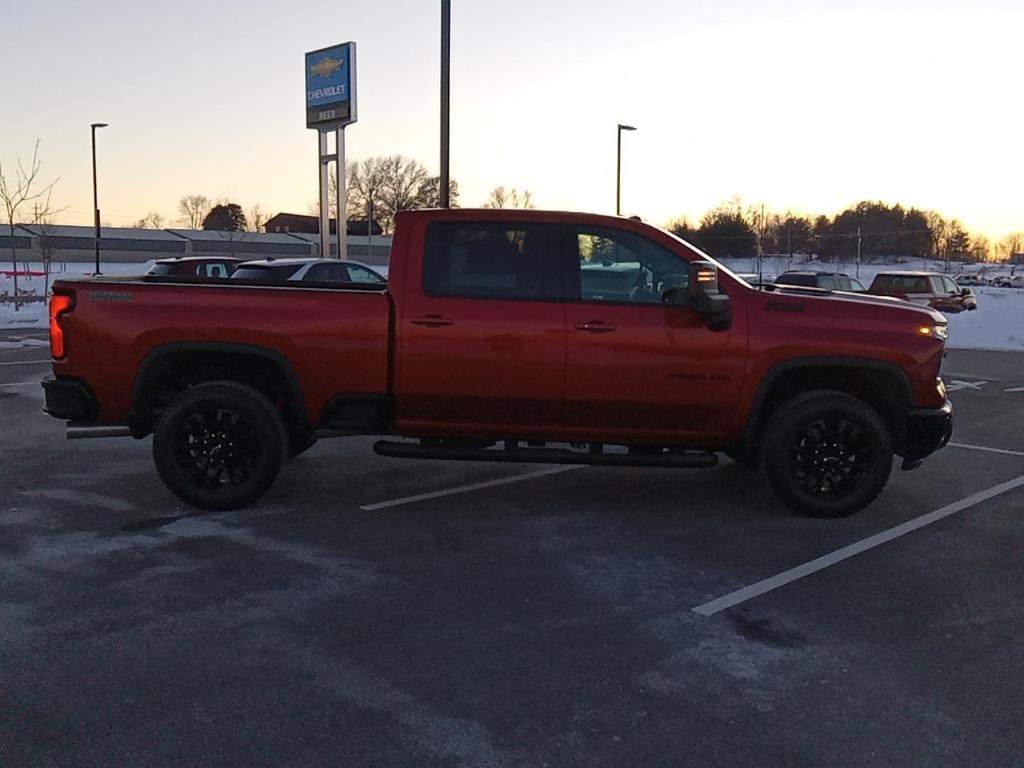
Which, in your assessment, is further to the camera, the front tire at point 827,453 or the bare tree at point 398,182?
the bare tree at point 398,182

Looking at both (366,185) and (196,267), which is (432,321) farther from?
(366,185)

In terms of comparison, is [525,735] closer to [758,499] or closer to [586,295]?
[586,295]

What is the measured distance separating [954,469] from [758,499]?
7.40ft

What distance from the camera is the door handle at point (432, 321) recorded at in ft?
19.5

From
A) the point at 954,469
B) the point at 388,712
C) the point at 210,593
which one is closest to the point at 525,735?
the point at 388,712

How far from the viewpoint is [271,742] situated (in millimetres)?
3256

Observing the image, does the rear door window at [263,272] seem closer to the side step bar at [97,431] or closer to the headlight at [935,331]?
the side step bar at [97,431]

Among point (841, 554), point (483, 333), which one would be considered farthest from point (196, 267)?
point (841, 554)

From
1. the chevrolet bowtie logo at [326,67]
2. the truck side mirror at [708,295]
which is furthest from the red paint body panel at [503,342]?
the chevrolet bowtie logo at [326,67]

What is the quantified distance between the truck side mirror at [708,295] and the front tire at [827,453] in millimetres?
810

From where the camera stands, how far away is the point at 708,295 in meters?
5.71

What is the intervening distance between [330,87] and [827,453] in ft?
80.1

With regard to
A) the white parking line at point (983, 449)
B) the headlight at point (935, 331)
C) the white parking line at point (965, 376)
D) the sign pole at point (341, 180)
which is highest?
the sign pole at point (341, 180)

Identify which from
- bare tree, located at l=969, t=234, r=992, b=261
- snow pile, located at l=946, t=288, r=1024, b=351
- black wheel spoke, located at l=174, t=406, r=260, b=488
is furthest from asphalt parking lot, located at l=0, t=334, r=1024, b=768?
bare tree, located at l=969, t=234, r=992, b=261
